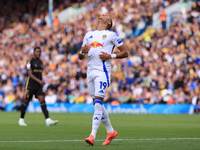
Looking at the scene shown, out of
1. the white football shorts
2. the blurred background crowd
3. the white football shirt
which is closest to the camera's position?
the white football shorts

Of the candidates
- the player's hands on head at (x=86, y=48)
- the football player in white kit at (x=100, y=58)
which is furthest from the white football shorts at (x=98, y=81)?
the player's hands on head at (x=86, y=48)

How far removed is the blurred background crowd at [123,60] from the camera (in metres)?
22.6

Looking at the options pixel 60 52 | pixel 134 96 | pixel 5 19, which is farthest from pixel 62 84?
pixel 5 19

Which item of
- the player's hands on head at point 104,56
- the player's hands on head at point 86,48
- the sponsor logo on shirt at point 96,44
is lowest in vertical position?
the player's hands on head at point 104,56

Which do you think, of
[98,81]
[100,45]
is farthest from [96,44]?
[98,81]

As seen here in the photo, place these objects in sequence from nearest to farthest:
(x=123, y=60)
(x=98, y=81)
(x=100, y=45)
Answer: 1. (x=98, y=81)
2. (x=100, y=45)
3. (x=123, y=60)

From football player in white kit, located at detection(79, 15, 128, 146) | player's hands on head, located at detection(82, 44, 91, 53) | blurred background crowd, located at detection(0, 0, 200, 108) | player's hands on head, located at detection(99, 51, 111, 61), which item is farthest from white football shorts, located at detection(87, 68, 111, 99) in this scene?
blurred background crowd, located at detection(0, 0, 200, 108)

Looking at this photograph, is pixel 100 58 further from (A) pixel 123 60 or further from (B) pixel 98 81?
(A) pixel 123 60

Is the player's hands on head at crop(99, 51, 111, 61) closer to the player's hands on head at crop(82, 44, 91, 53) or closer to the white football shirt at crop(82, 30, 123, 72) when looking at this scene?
the white football shirt at crop(82, 30, 123, 72)

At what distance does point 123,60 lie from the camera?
24844 millimetres

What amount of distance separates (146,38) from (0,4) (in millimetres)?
21032

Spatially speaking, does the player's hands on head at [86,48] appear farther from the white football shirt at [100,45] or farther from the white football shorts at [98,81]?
the white football shorts at [98,81]

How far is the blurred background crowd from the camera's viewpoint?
2261 centimetres

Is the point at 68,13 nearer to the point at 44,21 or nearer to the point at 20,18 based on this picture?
the point at 44,21
